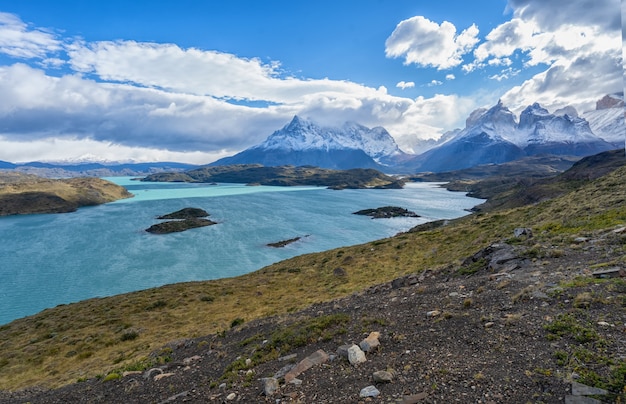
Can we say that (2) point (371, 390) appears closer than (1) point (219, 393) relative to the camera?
Yes

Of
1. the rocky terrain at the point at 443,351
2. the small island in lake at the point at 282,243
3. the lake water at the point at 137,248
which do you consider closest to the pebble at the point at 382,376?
the rocky terrain at the point at 443,351

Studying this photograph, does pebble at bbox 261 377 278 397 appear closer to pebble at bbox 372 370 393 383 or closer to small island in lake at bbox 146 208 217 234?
pebble at bbox 372 370 393 383

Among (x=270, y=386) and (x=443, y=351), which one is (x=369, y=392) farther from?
(x=270, y=386)

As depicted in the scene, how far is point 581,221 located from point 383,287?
58.5 feet

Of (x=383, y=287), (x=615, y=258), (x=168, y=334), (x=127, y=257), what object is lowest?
(x=127, y=257)

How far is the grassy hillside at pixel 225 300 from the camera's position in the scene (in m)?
27.8

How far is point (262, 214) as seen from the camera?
179m

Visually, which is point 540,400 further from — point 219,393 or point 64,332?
point 64,332

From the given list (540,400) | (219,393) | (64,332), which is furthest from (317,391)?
(64,332)

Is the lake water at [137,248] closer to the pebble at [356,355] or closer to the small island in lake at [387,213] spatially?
the small island in lake at [387,213]

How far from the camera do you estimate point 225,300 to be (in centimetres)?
4694

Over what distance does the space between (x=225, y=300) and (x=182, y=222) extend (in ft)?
363

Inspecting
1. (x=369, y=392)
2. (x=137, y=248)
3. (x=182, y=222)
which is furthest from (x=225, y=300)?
(x=182, y=222)

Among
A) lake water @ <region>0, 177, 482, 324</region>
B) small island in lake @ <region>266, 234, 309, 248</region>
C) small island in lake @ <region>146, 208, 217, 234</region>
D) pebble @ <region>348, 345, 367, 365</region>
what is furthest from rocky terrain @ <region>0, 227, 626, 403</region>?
small island in lake @ <region>146, 208, 217, 234</region>
